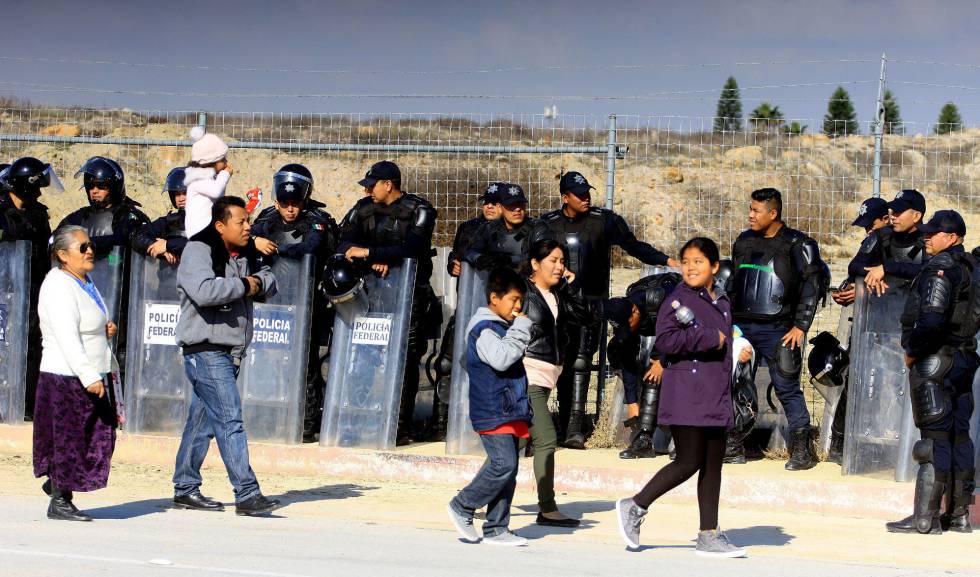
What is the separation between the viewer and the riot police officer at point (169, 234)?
11.3 meters

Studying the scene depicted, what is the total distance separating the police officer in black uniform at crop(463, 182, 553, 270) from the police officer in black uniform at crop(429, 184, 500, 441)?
0.09 metres

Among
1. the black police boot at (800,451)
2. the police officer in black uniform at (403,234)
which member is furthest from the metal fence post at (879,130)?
the police officer in black uniform at (403,234)

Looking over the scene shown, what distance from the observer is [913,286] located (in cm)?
884

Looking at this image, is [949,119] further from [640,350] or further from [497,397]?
[497,397]

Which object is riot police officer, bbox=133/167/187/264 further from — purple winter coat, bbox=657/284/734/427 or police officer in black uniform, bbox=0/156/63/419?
purple winter coat, bbox=657/284/734/427

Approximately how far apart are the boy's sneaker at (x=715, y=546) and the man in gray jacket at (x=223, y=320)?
8.58ft

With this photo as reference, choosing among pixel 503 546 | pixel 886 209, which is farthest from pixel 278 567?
pixel 886 209

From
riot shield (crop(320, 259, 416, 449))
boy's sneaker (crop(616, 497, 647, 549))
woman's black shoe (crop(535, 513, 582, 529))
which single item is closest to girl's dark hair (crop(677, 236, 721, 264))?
boy's sneaker (crop(616, 497, 647, 549))

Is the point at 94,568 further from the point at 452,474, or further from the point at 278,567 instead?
the point at 452,474

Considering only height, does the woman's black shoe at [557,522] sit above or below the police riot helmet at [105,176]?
below

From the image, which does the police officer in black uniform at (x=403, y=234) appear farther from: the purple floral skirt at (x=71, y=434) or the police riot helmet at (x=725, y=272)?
the purple floral skirt at (x=71, y=434)

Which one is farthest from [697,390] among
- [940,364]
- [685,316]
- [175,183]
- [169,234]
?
[175,183]

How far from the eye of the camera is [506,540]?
7.95m

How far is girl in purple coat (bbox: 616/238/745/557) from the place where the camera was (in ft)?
24.9
